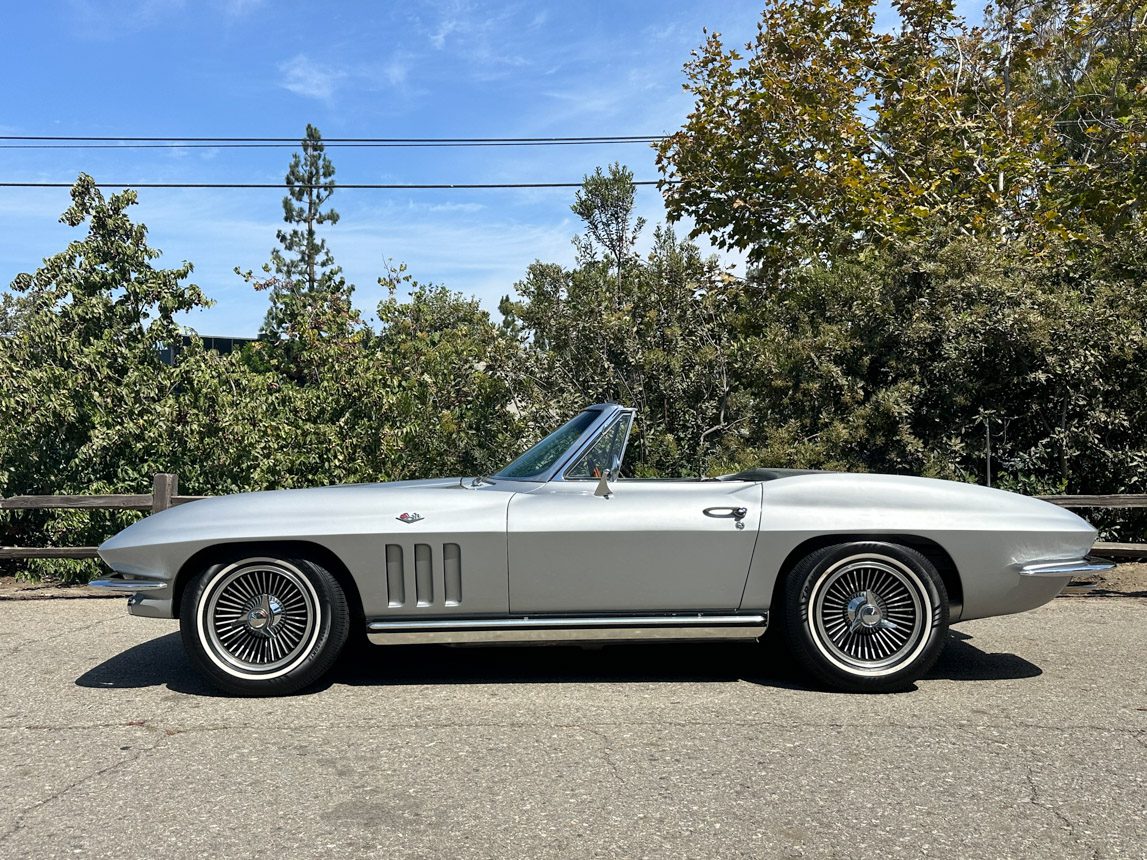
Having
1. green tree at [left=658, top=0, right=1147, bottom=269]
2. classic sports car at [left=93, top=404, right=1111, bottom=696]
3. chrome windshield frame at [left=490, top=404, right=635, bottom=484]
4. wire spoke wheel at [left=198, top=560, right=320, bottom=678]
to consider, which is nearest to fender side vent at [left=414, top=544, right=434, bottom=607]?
classic sports car at [left=93, top=404, right=1111, bottom=696]

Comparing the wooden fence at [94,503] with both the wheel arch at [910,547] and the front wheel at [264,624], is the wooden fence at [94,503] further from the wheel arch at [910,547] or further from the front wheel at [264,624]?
the front wheel at [264,624]

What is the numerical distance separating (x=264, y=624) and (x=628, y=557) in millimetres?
1773

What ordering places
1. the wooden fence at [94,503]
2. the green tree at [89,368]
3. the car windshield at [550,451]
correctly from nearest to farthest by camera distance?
the car windshield at [550,451] < the wooden fence at [94,503] < the green tree at [89,368]

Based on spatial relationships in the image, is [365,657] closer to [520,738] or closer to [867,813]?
[520,738]

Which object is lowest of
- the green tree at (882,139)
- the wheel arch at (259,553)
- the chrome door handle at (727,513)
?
the wheel arch at (259,553)

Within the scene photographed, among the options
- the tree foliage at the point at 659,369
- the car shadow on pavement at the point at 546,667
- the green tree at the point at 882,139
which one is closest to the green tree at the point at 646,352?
the tree foliage at the point at 659,369

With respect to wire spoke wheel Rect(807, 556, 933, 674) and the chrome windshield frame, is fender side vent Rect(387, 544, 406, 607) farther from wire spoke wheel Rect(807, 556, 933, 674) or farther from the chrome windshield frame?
wire spoke wheel Rect(807, 556, 933, 674)

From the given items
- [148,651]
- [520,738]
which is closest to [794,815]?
[520,738]

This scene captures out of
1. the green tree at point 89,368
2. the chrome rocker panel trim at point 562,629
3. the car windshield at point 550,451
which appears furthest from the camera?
the green tree at point 89,368

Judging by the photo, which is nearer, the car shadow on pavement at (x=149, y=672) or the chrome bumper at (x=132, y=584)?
the chrome bumper at (x=132, y=584)

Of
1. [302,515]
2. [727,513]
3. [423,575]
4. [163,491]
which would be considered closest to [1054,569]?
[727,513]

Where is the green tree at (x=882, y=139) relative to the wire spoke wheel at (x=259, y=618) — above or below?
above

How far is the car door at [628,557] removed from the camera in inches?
184

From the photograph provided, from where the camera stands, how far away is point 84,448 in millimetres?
9531
